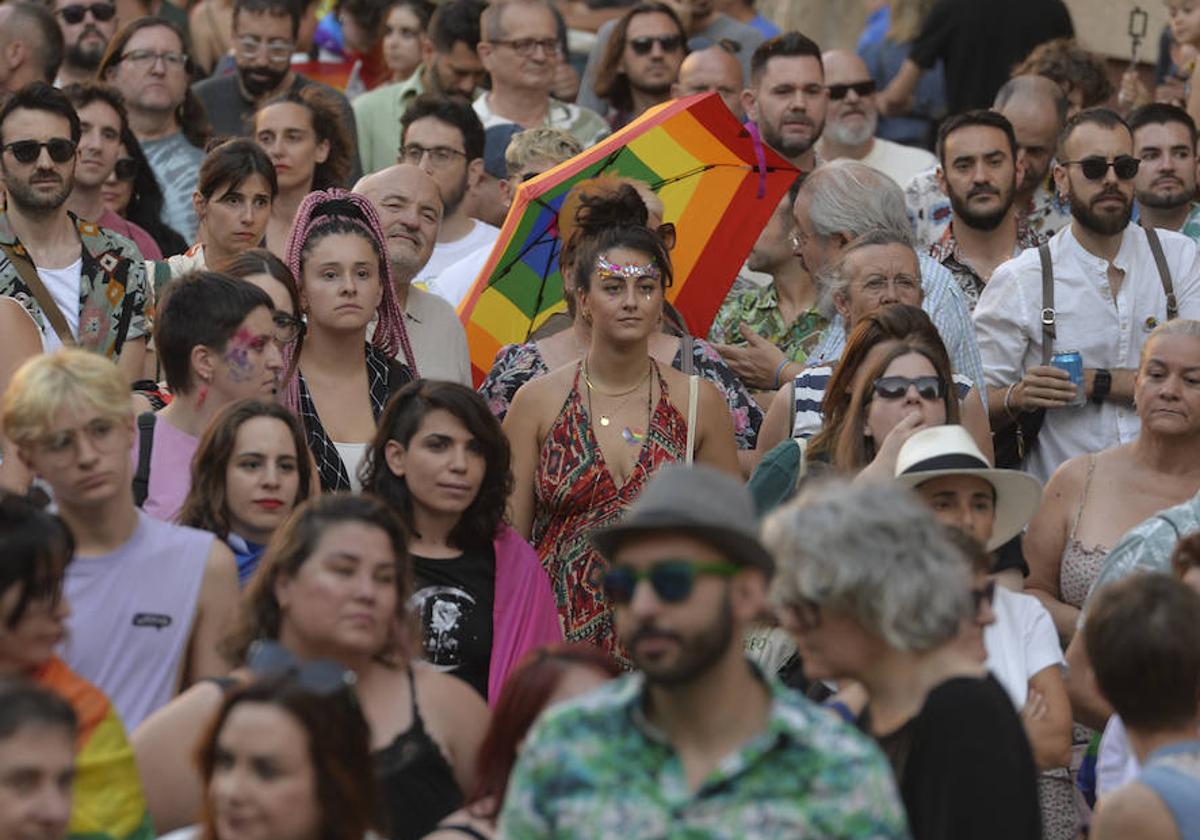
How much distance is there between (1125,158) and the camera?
28.8ft

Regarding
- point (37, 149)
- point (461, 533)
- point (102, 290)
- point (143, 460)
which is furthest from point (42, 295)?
point (461, 533)

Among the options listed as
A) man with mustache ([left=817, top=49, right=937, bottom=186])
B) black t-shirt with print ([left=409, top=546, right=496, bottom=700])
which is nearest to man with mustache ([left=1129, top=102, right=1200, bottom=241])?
man with mustache ([left=817, top=49, right=937, bottom=186])

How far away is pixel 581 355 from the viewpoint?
782 cm

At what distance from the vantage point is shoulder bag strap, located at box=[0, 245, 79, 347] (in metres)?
7.83

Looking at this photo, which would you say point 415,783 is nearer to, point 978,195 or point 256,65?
point 978,195

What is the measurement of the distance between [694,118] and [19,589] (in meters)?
4.30

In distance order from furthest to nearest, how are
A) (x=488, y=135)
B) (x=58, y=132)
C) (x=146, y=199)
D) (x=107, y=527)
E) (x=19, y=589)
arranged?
(x=488, y=135) < (x=146, y=199) < (x=58, y=132) < (x=107, y=527) < (x=19, y=589)

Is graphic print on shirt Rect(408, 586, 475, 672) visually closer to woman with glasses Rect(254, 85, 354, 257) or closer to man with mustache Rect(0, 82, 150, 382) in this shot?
man with mustache Rect(0, 82, 150, 382)

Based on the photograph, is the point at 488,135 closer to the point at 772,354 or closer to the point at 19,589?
the point at 772,354

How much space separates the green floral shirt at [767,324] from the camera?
8.73 metres

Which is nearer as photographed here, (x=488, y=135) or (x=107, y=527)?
(x=107, y=527)

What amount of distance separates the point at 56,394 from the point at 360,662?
1.07 m

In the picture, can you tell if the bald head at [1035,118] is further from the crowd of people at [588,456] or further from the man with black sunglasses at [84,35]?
the man with black sunglasses at [84,35]

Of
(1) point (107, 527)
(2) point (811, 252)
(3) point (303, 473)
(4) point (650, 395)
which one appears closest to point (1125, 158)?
(2) point (811, 252)
